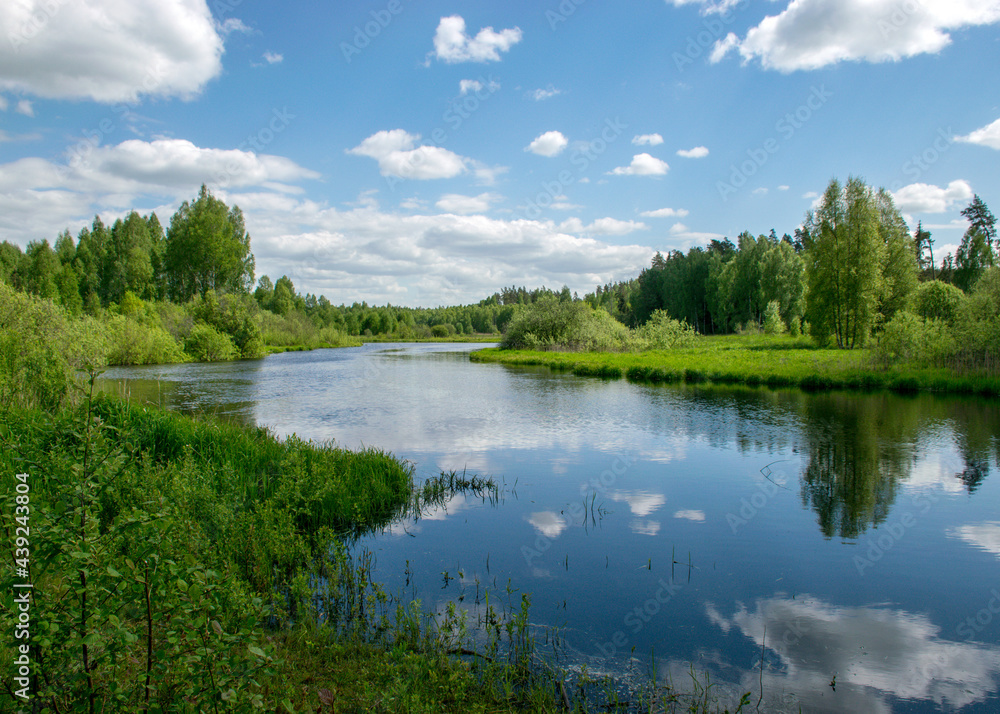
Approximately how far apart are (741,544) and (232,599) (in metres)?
6.87

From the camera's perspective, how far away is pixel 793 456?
13016mm

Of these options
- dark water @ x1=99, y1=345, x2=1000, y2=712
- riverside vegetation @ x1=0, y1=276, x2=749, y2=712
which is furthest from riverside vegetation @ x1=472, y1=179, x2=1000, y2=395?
riverside vegetation @ x1=0, y1=276, x2=749, y2=712

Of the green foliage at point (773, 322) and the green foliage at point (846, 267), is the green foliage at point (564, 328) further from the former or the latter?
the green foliage at point (773, 322)

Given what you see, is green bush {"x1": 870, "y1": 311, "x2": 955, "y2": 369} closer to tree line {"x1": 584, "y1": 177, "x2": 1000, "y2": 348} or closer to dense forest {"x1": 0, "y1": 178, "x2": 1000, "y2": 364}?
dense forest {"x1": 0, "y1": 178, "x2": 1000, "y2": 364}

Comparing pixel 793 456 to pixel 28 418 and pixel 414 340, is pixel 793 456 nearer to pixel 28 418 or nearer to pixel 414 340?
pixel 28 418

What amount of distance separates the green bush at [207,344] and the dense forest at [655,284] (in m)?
0.10

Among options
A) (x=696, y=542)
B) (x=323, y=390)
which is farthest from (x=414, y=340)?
(x=696, y=542)

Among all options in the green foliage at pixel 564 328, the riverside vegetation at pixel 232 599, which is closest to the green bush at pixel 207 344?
the green foliage at pixel 564 328

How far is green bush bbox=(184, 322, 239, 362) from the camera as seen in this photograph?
50.1 meters

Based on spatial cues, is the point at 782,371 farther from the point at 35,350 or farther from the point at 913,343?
the point at 35,350

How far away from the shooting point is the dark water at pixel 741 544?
5.05m

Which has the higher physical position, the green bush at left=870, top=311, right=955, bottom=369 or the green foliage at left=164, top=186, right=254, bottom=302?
the green foliage at left=164, top=186, right=254, bottom=302

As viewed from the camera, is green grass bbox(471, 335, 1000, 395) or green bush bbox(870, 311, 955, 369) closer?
green grass bbox(471, 335, 1000, 395)

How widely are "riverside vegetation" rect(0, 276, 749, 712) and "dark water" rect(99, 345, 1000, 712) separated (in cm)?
60
